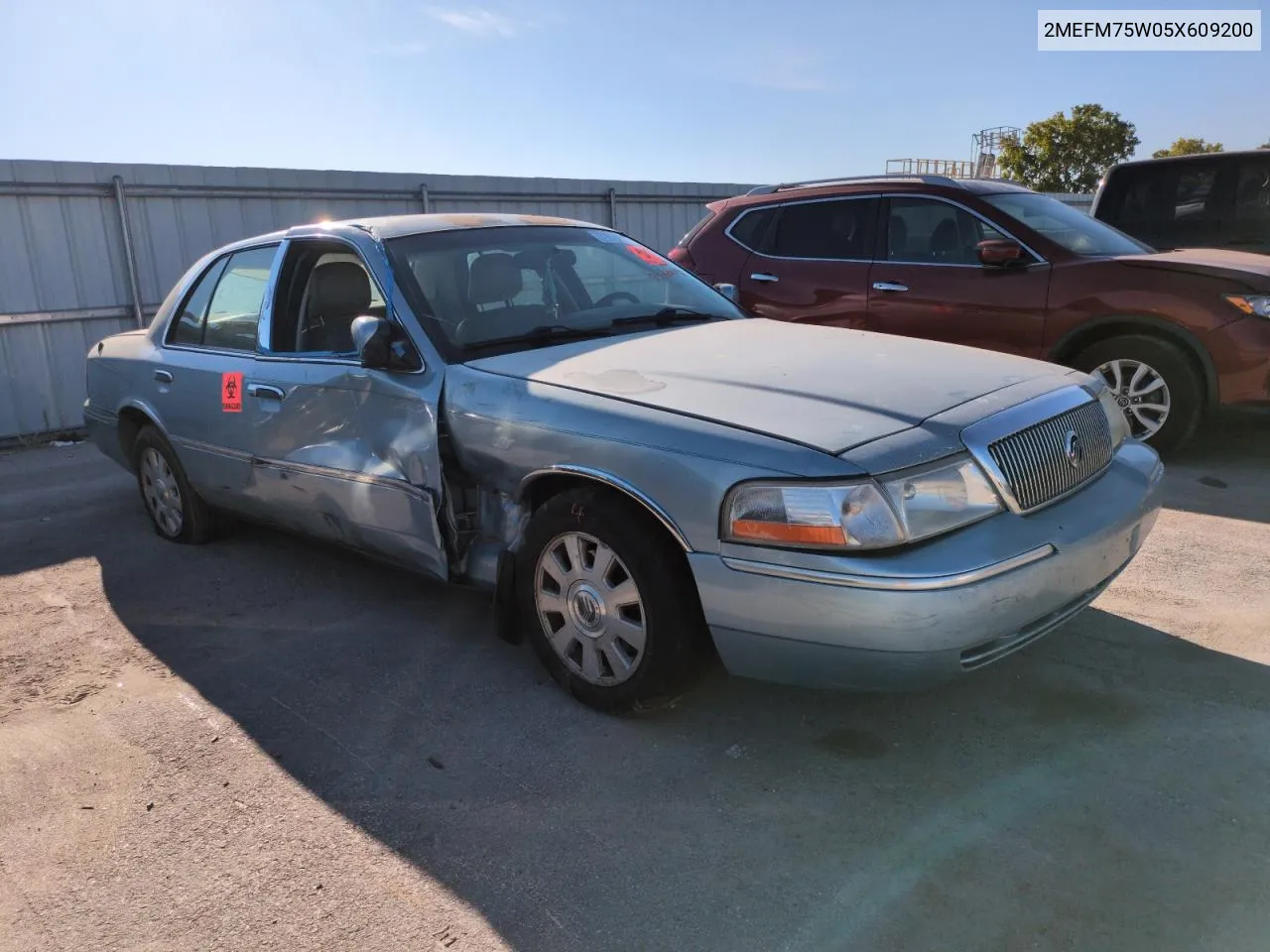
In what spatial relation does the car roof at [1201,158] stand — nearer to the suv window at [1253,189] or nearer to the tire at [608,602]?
the suv window at [1253,189]

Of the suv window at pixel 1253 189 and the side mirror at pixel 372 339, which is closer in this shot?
the side mirror at pixel 372 339

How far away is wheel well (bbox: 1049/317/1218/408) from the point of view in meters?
5.88

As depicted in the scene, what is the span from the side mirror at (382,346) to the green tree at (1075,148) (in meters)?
43.0

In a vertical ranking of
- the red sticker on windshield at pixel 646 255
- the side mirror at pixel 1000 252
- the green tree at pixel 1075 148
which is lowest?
the side mirror at pixel 1000 252

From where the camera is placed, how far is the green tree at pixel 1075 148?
41438 mm

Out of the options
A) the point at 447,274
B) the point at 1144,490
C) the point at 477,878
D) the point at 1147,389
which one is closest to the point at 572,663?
the point at 477,878

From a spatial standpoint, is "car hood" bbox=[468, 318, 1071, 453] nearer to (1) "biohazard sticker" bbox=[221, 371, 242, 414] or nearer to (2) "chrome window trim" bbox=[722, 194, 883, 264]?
(1) "biohazard sticker" bbox=[221, 371, 242, 414]

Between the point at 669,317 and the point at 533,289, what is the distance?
1.97 feet

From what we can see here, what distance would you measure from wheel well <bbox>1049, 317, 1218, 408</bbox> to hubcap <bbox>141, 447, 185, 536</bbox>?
5312 millimetres

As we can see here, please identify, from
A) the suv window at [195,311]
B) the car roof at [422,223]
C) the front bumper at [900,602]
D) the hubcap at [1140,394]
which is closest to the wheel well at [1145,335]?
the hubcap at [1140,394]

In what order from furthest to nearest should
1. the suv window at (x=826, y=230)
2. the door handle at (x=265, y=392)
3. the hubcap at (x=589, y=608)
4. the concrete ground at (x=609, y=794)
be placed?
the suv window at (x=826, y=230) → the door handle at (x=265, y=392) → the hubcap at (x=589, y=608) → the concrete ground at (x=609, y=794)

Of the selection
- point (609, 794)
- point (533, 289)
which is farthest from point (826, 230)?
point (609, 794)

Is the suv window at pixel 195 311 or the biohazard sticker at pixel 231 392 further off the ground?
the suv window at pixel 195 311

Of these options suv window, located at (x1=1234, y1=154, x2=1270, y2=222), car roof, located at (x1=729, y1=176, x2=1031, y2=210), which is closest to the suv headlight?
car roof, located at (x1=729, y1=176, x2=1031, y2=210)
